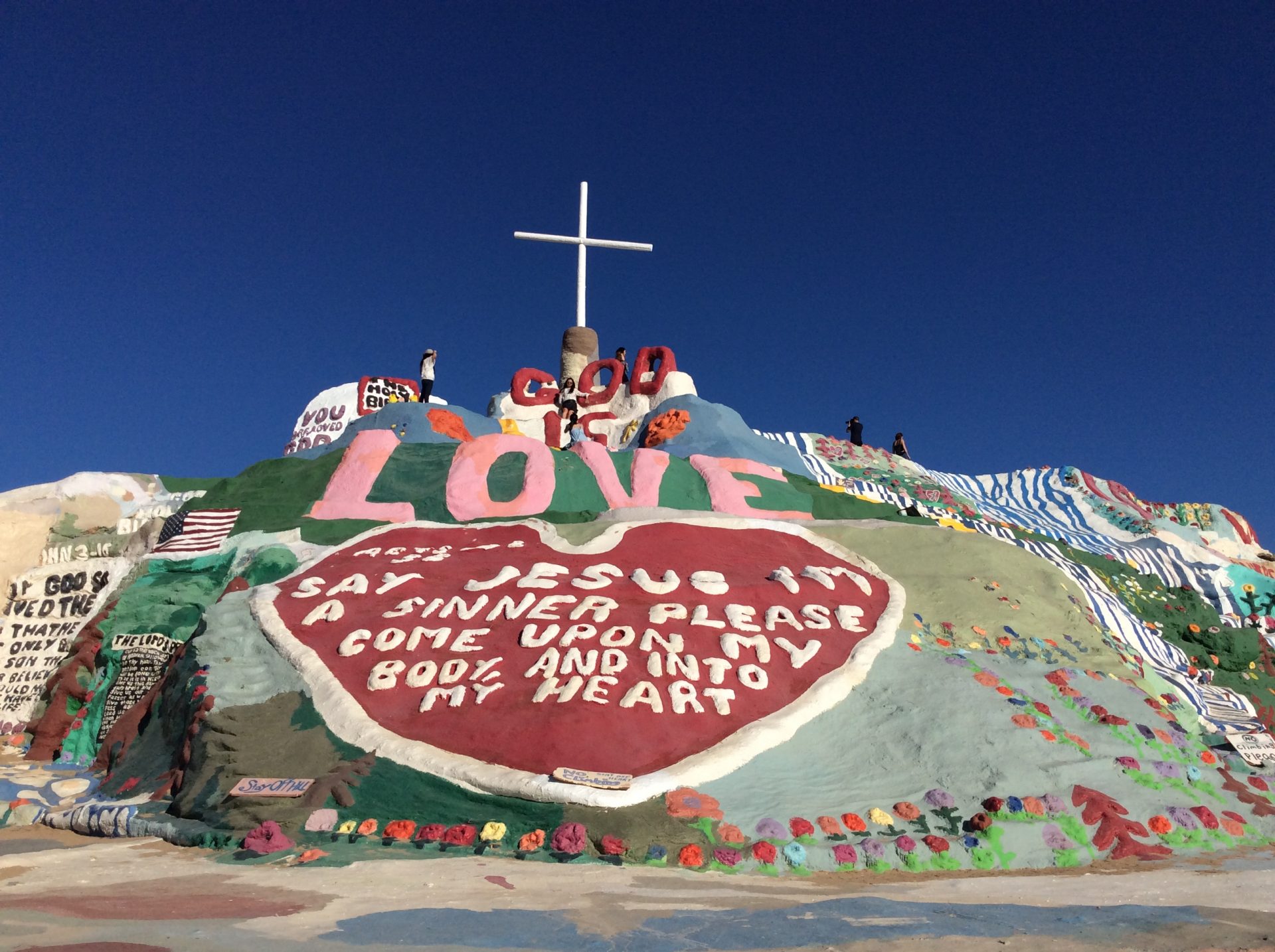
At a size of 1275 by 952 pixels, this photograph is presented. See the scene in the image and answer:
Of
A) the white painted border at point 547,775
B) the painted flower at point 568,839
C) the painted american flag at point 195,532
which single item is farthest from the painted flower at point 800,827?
the painted american flag at point 195,532

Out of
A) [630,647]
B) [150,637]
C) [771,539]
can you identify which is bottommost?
[630,647]

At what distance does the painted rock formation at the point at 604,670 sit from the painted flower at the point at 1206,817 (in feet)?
0.07

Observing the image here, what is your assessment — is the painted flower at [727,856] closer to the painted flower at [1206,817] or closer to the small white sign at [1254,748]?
the painted flower at [1206,817]

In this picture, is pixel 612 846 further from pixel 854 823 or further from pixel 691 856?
pixel 854 823

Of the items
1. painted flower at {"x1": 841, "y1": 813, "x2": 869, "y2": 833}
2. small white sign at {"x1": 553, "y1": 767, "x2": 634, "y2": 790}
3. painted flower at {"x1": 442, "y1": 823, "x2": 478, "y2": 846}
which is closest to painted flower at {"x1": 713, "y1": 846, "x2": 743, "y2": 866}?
small white sign at {"x1": 553, "y1": 767, "x2": 634, "y2": 790}

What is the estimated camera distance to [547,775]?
6.20 m

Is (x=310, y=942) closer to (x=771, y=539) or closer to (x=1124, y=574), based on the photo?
(x=771, y=539)

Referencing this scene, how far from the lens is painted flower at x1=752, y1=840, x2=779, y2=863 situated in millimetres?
5605

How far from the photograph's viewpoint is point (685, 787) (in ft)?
20.4

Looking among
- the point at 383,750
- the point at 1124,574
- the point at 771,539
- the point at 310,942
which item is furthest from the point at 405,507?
the point at 1124,574

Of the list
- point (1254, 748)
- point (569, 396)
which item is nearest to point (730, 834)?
point (1254, 748)

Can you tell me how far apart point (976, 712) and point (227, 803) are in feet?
18.5

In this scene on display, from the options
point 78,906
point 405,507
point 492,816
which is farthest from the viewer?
point 405,507

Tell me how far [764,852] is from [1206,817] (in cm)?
343
